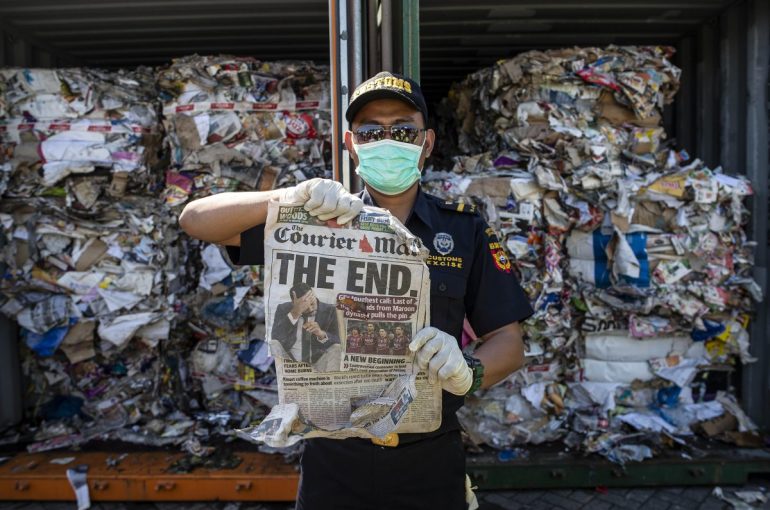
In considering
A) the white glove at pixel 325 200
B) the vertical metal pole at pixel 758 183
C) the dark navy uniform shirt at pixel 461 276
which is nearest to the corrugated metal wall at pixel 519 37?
the vertical metal pole at pixel 758 183

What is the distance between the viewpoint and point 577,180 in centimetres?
373

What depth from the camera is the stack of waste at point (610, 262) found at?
370 cm

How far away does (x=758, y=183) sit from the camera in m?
3.81

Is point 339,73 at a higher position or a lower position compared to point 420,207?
higher

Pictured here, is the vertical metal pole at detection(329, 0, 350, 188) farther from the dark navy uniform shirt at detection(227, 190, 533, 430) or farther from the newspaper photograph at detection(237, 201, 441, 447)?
the newspaper photograph at detection(237, 201, 441, 447)

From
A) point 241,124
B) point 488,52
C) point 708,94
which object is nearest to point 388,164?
point 241,124

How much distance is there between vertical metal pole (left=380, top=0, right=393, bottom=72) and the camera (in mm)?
2205

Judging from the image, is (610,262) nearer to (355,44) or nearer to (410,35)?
(410,35)

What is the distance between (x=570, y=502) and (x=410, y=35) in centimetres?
315

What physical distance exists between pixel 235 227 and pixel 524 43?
410 cm

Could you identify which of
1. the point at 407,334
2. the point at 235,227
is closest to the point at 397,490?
the point at 407,334

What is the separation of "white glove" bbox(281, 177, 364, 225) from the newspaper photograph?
0.03 metres

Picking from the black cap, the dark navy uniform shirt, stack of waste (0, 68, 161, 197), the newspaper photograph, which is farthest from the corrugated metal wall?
the newspaper photograph

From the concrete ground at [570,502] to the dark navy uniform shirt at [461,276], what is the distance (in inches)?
84.0
